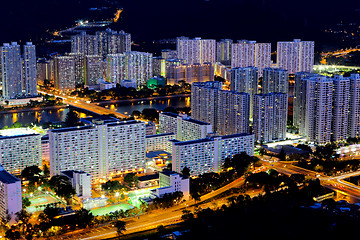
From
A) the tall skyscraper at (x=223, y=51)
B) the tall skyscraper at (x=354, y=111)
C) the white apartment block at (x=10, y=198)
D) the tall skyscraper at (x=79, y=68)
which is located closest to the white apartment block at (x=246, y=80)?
the tall skyscraper at (x=354, y=111)

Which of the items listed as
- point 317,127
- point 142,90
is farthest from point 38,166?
point 142,90

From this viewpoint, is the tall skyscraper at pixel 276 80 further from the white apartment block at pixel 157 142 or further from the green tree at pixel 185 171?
the green tree at pixel 185 171

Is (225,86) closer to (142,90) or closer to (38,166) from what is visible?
(142,90)

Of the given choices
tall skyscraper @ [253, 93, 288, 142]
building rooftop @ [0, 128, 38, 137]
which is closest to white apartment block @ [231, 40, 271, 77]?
tall skyscraper @ [253, 93, 288, 142]

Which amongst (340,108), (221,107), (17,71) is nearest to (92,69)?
(17,71)

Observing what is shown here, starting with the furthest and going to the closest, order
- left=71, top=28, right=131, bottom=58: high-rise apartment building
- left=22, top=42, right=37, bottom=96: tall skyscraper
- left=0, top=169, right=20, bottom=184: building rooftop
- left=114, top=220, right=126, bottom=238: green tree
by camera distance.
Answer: left=71, top=28, right=131, bottom=58: high-rise apartment building → left=22, top=42, right=37, bottom=96: tall skyscraper → left=0, top=169, right=20, bottom=184: building rooftop → left=114, top=220, right=126, bottom=238: green tree

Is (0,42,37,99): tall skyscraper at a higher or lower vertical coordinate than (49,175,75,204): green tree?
higher

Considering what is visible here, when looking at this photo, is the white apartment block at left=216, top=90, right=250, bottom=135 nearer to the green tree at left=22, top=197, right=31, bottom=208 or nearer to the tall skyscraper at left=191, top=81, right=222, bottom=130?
the tall skyscraper at left=191, top=81, right=222, bottom=130
